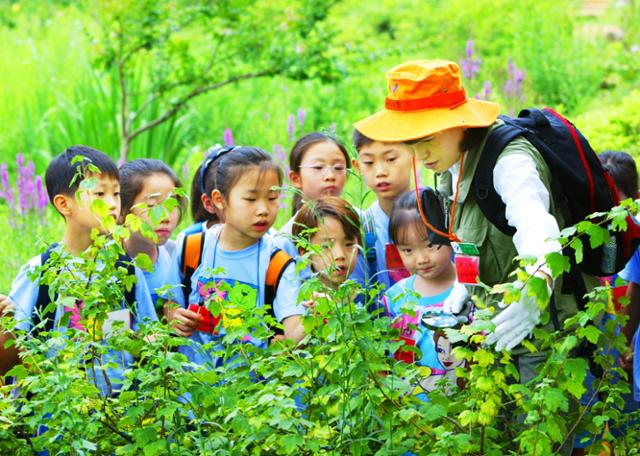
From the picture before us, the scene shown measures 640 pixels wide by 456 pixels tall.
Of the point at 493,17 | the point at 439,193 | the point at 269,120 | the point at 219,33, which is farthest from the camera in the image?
the point at 493,17

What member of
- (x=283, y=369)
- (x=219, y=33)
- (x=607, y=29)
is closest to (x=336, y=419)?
(x=283, y=369)

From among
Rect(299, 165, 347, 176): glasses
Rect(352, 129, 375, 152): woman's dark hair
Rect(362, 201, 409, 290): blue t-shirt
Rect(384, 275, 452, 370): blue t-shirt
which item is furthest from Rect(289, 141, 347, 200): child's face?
Rect(384, 275, 452, 370): blue t-shirt

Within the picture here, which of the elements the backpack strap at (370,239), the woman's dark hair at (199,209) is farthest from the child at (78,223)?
the backpack strap at (370,239)

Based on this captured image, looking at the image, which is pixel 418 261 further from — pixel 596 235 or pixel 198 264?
pixel 596 235

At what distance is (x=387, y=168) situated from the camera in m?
4.05

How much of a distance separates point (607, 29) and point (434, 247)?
28.9ft

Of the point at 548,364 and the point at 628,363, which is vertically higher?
the point at 548,364

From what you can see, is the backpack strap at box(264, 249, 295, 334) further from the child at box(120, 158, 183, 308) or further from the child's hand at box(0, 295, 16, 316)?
the child's hand at box(0, 295, 16, 316)

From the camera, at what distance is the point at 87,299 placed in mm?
2689

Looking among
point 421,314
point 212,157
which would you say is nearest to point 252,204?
point 212,157

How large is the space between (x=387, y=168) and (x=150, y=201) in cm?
97

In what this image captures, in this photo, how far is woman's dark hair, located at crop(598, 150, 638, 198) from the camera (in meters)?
3.98

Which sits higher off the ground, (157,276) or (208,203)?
(208,203)

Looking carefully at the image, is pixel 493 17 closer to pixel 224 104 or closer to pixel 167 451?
pixel 224 104
